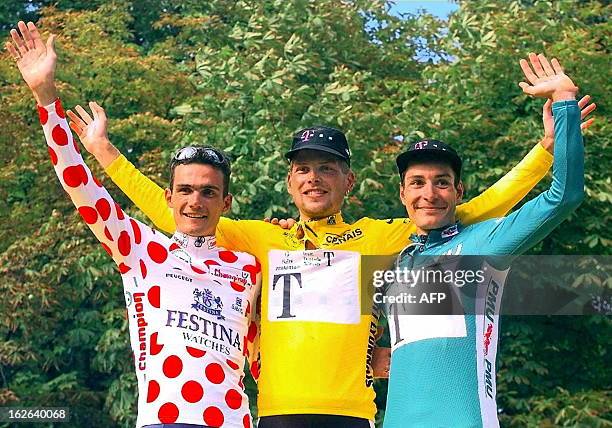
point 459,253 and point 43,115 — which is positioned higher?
point 43,115

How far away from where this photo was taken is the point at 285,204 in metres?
17.0

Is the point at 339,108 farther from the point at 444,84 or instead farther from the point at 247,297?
the point at 247,297

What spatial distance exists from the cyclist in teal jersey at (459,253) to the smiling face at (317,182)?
54 cm

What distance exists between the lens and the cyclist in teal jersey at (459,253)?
602 cm

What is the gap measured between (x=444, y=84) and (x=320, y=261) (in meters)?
13.0

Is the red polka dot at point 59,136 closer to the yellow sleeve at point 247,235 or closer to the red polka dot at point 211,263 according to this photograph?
the red polka dot at point 211,263

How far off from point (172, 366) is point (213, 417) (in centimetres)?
32

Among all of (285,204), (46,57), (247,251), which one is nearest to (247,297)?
(247,251)

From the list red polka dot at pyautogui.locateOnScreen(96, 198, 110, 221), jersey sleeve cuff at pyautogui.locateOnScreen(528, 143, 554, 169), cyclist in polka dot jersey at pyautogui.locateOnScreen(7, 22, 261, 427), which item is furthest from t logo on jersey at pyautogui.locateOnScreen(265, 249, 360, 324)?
jersey sleeve cuff at pyautogui.locateOnScreen(528, 143, 554, 169)

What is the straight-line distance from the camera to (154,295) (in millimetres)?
6531

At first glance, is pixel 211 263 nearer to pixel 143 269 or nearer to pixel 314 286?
pixel 143 269

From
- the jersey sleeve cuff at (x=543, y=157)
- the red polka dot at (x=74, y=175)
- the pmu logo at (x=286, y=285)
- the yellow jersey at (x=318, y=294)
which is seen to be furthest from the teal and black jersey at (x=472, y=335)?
the red polka dot at (x=74, y=175)
